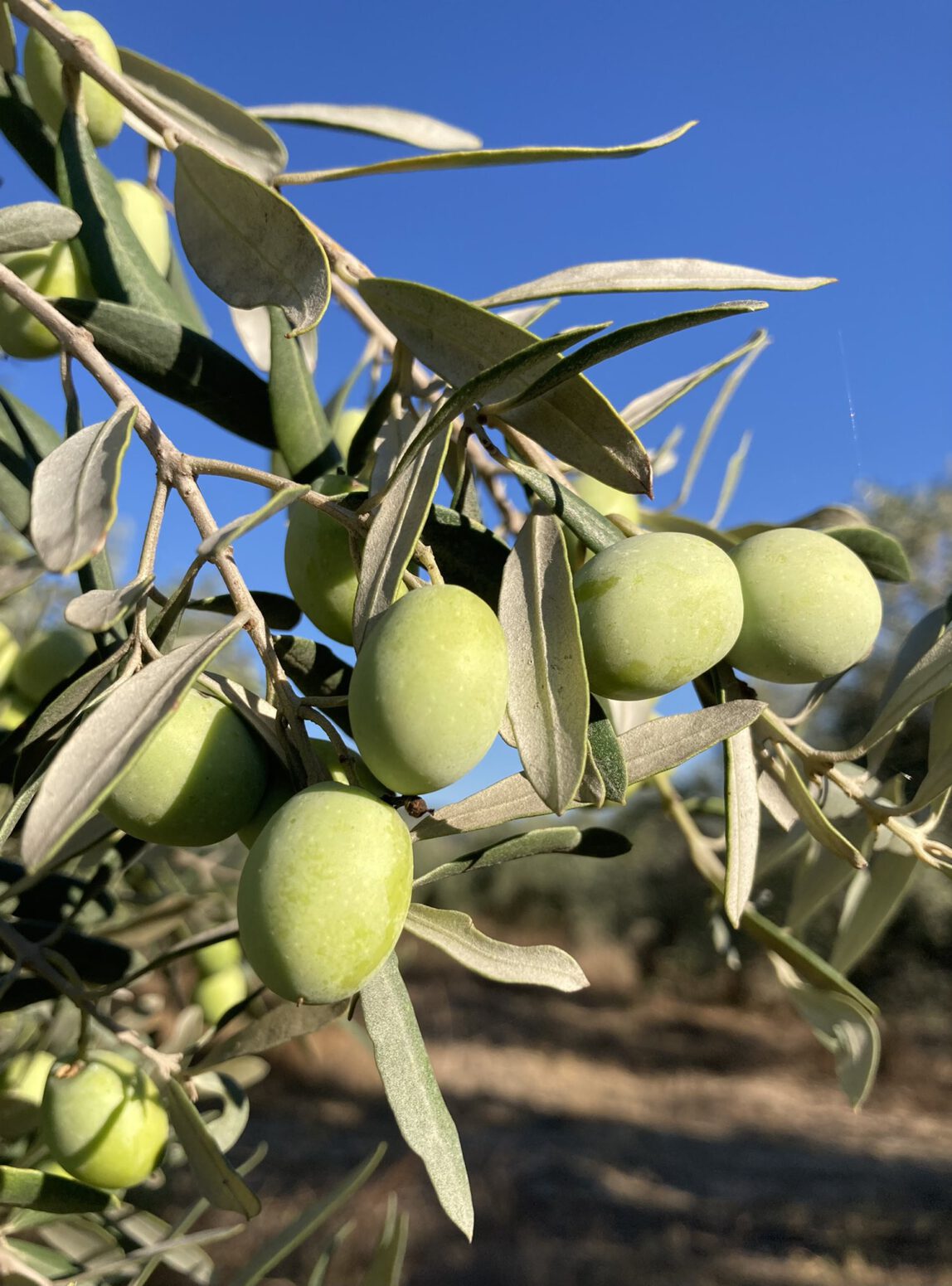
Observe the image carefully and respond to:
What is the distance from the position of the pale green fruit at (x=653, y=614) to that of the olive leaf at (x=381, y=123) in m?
0.69

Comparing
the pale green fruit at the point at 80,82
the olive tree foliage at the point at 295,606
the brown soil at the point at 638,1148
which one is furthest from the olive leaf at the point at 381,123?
the brown soil at the point at 638,1148

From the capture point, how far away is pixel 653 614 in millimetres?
528

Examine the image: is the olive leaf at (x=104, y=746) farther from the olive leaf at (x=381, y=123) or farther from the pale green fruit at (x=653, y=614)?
the olive leaf at (x=381, y=123)

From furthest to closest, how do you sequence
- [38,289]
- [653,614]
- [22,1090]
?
1. [22,1090]
2. [38,289]
3. [653,614]

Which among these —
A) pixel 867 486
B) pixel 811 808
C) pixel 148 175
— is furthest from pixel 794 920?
pixel 867 486

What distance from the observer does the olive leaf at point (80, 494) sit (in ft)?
1.55

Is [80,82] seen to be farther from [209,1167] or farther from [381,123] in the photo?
[209,1167]

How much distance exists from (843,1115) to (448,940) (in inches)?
389

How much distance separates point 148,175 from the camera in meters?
0.96

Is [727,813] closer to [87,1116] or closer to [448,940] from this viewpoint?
[448,940]

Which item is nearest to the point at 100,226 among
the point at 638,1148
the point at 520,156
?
the point at 520,156

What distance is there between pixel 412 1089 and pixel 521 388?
40 centimetres

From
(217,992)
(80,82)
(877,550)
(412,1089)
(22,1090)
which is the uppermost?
(80,82)

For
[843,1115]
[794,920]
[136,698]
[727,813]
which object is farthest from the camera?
[843,1115]
